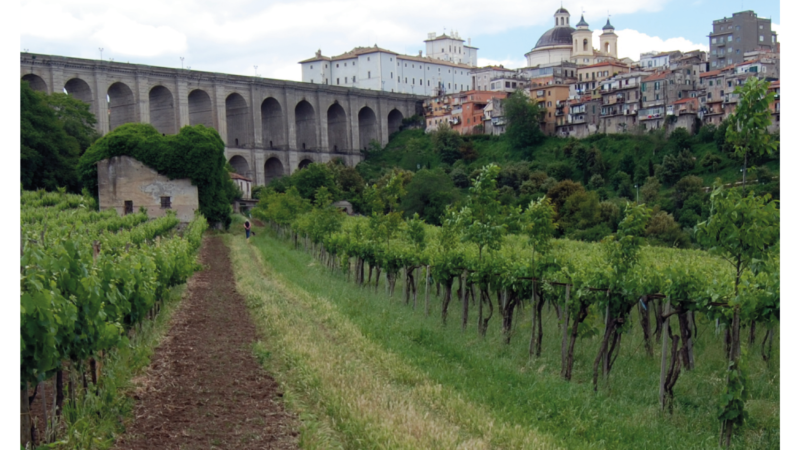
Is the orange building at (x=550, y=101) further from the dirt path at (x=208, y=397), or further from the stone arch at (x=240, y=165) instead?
the dirt path at (x=208, y=397)

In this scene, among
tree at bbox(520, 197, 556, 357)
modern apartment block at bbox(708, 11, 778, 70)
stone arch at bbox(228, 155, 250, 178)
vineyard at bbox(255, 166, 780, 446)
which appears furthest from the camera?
modern apartment block at bbox(708, 11, 778, 70)

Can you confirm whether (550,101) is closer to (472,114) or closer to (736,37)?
(472,114)

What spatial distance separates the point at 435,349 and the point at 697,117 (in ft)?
241

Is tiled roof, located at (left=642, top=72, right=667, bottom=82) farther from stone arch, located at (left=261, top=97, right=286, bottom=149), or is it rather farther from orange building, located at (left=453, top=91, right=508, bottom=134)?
stone arch, located at (left=261, top=97, right=286, bottom=149)

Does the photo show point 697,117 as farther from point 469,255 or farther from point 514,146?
point 469,255

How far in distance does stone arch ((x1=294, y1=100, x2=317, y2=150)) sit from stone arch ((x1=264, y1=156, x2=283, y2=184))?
4.23 meters

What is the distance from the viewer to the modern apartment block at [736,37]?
339 feet

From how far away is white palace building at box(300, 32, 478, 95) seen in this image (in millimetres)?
110562

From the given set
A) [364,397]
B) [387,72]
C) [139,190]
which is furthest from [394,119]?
[364,397]

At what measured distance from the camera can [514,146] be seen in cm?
8600

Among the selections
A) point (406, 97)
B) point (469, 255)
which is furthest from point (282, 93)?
point (469, 255)

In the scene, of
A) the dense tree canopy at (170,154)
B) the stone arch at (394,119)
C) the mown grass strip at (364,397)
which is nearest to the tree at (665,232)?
the dense tree canopy at (170,154)

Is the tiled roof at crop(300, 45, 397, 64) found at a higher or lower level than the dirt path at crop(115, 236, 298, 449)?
higher

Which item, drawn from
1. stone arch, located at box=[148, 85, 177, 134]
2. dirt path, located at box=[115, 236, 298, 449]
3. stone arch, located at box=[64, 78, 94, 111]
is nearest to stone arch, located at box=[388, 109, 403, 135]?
stone arch, located at box=[148, 85, 177, 134]
